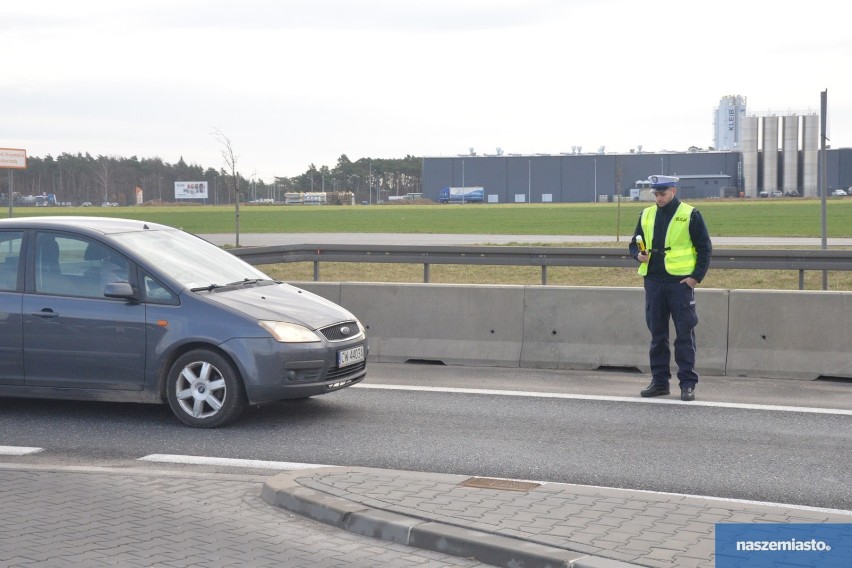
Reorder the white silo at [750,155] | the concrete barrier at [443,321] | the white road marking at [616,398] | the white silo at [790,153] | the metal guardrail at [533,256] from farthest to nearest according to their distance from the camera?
the white silo at [750,155], the white silo at [790,153], the metal guardrail at [533,256], the concrete barrier at [443,321], the white road marking at [616,398]

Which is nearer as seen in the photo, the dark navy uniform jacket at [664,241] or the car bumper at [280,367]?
the car bumper at [280,367]

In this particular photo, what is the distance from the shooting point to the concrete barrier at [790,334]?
33.0 ft

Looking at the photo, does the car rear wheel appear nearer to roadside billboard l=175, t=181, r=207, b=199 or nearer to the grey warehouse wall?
the grey warehouse wall

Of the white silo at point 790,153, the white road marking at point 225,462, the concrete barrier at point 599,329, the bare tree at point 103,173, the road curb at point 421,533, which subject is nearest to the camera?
the road curb at point 421,533

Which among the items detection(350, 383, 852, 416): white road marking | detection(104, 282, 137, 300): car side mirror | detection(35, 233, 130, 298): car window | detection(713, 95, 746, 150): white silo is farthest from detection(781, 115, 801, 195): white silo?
detection(104, 282, 137, 300): car side mirror

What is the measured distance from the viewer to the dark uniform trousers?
906 cm

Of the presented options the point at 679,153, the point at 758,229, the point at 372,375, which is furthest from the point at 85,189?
the point at 372,375

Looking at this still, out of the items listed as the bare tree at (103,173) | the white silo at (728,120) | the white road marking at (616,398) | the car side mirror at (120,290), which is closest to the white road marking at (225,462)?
the car side mirror at (120,290)

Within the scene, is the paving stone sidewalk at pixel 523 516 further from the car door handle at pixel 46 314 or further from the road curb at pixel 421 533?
the car door handle at pixel 46 314

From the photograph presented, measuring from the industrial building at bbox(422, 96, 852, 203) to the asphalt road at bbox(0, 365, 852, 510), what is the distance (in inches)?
4196

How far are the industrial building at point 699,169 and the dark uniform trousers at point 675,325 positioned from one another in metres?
106

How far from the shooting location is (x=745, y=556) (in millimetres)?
4574

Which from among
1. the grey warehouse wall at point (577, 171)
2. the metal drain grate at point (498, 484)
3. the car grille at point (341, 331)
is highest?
the grey warehouse wall at point (577, 171)

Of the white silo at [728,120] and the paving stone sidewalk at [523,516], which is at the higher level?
the white silo at [728,120]
